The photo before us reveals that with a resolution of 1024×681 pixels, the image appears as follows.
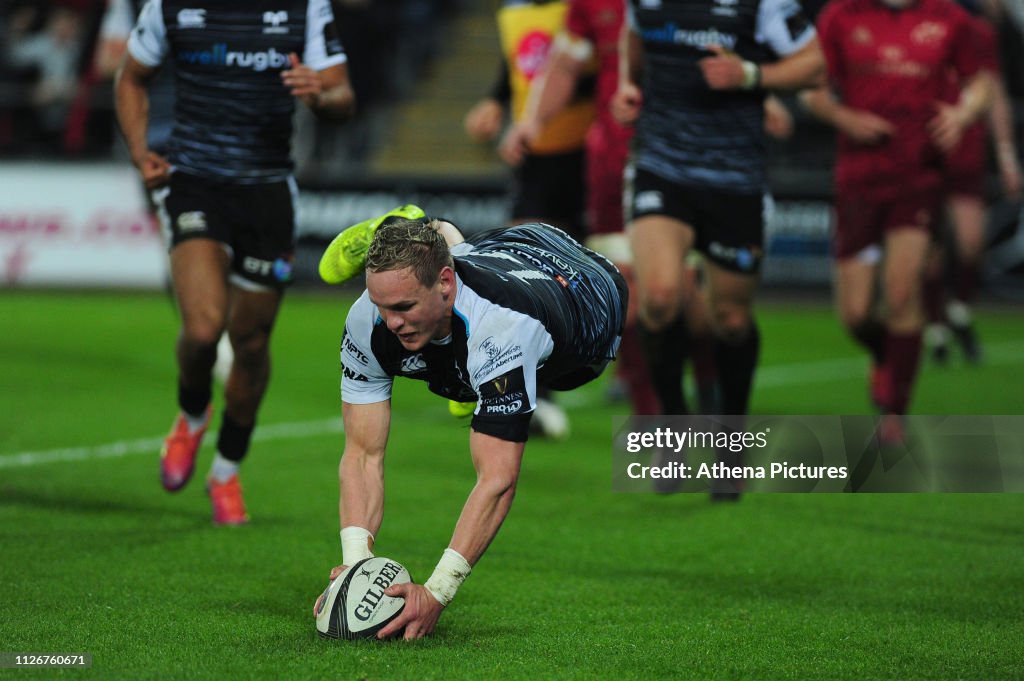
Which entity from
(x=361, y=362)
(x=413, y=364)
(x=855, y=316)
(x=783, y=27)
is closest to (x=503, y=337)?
(x=413, y=364)

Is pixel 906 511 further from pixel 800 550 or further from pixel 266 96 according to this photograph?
pixel 266 96

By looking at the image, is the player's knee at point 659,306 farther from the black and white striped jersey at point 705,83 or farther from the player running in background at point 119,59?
the player running in background at point 119,59

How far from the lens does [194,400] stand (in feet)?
22.8

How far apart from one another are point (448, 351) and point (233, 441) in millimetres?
2321

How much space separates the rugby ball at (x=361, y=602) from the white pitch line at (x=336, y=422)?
3806mm

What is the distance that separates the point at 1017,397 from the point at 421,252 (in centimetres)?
775

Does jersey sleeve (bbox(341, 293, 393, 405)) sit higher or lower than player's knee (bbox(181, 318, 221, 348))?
higher

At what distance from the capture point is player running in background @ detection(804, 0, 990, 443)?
881 centimetres

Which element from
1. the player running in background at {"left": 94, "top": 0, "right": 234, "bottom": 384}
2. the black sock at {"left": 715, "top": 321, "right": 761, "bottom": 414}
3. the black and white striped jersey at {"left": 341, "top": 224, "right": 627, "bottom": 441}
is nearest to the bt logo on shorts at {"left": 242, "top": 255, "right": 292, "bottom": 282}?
the black and white striped jersey at {"left": 341, "top": 224, "right": 627, "bottom": 441}

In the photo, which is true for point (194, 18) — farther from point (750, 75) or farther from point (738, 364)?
point (738, 364)

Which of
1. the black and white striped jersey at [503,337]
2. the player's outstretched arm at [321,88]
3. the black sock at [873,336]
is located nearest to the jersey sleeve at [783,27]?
the player's outstretched arm at [321,88]

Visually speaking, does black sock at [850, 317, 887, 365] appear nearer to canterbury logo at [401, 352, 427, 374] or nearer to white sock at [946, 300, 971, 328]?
white sock at [946, 300, 971, 328]

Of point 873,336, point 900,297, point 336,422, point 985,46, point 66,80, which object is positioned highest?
point 985,46

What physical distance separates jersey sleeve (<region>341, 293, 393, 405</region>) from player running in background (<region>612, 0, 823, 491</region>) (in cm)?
279
